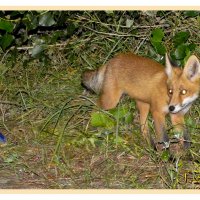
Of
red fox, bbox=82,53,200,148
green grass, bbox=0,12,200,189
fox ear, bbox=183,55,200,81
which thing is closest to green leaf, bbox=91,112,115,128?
green grass, bbox=0,12,200,189

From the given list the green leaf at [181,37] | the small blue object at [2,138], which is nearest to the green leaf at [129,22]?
the green leaf at [181,37]

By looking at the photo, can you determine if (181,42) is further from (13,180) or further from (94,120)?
(13,180)

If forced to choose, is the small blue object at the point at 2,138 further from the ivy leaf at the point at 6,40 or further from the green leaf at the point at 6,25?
the green leaf at the point at 6,25

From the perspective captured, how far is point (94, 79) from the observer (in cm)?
570

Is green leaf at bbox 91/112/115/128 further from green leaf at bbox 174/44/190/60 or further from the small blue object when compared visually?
green leaf at bbox 174/44/190/60

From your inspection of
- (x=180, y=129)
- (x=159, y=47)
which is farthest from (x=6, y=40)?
(x=180, y=129)

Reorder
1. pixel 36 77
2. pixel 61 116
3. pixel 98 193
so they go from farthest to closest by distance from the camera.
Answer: pixel 36 77, pixel 61 116, pixel 98 193

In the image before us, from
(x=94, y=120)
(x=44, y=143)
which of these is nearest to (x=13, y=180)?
(x=44, y=143)

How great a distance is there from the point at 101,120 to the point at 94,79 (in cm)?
76

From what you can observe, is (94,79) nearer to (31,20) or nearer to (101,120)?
(101,120)

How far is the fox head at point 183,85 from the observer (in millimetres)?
4859

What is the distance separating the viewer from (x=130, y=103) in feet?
19.0

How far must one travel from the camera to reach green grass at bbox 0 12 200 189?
4.40 metres

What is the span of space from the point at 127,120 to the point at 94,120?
0.31 metres
